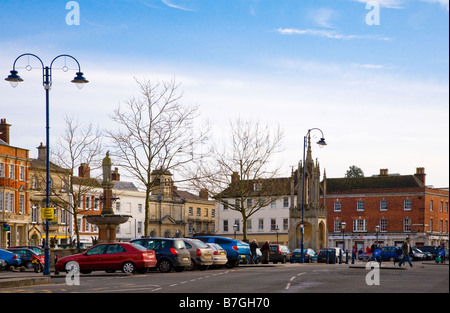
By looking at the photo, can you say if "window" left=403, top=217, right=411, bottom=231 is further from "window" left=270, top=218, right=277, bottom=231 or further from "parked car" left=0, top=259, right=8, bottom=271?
"parked car" left=0, top=259, right=8, bottom=271

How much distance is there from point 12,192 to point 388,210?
157 feet

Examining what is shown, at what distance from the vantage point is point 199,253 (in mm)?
37938

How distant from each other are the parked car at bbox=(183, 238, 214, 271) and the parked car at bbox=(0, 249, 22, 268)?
11869mm

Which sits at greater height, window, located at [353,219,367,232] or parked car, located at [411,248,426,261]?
window, located at [353,219,367,232]

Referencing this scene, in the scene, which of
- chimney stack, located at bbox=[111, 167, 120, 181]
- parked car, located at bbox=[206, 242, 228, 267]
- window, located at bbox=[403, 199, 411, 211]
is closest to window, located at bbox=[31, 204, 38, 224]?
chimney stack, located at bbox=[111, 167, 120, 181]

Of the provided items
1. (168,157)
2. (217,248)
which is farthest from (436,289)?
(168,157)

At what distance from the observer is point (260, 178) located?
6309 cm

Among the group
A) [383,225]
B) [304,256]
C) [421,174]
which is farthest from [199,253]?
[421,174]

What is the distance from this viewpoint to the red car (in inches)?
1321

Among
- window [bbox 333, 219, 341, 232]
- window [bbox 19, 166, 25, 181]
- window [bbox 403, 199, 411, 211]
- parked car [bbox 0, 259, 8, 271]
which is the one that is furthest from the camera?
window [bbox 333, 219, 341, 232]

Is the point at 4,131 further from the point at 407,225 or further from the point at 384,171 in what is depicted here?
the point at 384,171

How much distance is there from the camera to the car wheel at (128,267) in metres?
33.5

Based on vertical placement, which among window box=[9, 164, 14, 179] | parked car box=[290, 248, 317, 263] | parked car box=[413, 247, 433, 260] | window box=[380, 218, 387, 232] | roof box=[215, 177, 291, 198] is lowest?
parked car box=[413, 247, 433, 260]
